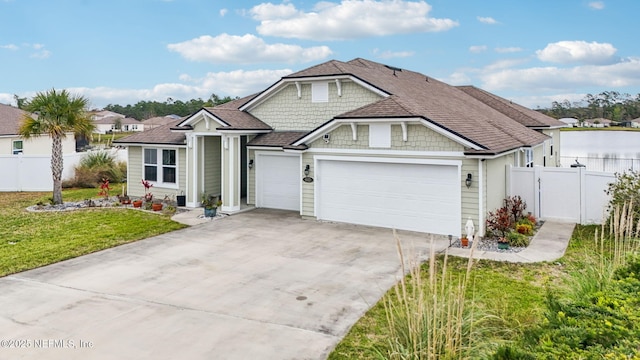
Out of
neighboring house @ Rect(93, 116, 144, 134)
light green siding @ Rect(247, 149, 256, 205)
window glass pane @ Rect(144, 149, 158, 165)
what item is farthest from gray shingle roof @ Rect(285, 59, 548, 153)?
neighboring house @ Rect(93, 116, 144, 134)

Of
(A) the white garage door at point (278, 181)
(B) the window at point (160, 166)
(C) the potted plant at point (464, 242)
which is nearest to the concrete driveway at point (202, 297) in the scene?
(C) the potted plant at point (464, 242)

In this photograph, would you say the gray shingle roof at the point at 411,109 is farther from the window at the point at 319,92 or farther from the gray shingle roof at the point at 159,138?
the gray shingle roof at the point at 159,138

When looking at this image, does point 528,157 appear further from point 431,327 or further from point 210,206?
point 431,327

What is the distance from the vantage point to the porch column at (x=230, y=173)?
16.2 m

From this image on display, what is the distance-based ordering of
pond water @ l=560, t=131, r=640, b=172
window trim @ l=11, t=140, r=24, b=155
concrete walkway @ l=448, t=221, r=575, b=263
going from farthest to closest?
pond water @ l=560, t=131, r=640, b=172 < window trim @ l=11, t=140, r=24, b=155 < concrete walkway @ l=448, t=221, r=575, b=263

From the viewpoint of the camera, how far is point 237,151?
16438 millimetres

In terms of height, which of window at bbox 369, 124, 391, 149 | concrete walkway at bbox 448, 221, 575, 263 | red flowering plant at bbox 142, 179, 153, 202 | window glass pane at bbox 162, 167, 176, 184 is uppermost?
window at bbox 369, 124, 391, 149

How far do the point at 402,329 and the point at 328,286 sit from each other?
3.68 m

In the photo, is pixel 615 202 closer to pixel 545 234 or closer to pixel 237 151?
pixel 545 234

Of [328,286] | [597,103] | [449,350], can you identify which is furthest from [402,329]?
[597,103]

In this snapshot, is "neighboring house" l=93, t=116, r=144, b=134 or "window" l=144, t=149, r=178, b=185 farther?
"neighboring house" l=93, t=116, r=144, b=134

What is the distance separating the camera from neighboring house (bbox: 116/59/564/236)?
12.6 metres

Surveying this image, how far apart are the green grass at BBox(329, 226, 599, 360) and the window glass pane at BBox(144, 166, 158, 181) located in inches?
532

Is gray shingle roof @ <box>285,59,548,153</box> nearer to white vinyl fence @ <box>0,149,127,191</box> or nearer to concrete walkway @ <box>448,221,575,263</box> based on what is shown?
concrete walkway @ <box>448,221,575,263</box>
